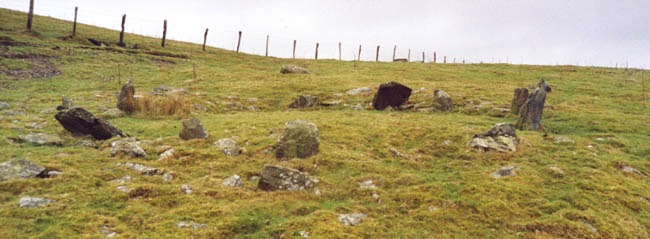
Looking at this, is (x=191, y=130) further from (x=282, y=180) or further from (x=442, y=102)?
(x=442, y=102)

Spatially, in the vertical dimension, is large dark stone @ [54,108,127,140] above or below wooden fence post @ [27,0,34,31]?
below

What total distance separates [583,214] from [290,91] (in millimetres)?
21267

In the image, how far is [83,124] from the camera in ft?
38.7

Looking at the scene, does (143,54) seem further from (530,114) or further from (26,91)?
(530,114)

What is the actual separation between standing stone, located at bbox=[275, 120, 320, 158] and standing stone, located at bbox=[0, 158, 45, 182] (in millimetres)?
6063

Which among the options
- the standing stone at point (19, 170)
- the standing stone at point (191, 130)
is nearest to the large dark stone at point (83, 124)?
the standing stone at point (191, 130)

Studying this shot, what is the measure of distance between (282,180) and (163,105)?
1118 centimetres

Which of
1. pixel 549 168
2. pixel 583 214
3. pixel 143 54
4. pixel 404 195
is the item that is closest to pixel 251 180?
pixel 404 195

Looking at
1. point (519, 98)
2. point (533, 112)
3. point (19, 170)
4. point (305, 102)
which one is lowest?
point (19, 170)

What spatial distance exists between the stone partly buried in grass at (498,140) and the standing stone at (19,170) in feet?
41.2

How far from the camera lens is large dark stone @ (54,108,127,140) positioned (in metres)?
11.7

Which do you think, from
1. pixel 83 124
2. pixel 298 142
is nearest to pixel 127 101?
pixel 83 124

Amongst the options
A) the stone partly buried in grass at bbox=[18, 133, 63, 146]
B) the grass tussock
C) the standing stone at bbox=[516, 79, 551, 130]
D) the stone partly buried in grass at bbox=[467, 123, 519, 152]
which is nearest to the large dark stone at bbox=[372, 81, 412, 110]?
the standing stone at bbox=[516, 79, 551, 130]

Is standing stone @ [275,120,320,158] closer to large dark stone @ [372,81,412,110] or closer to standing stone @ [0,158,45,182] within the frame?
standing stone @ [0,158,45,182]
